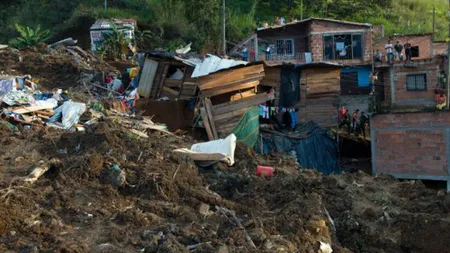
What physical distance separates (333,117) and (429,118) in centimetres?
356

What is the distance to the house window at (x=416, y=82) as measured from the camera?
87.0ft

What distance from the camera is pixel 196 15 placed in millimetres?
33719

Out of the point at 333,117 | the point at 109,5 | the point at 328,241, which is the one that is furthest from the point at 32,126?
the point at 109,5

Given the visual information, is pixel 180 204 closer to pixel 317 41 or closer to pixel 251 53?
pixel 251 53

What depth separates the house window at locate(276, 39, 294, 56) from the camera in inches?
1091

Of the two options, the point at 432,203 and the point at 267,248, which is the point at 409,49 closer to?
the point at 432,203

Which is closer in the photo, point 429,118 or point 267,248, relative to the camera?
point 267,248

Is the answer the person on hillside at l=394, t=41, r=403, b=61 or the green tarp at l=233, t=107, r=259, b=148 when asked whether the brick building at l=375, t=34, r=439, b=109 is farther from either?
the green tarp at l=233, t=107, r=259, b=148

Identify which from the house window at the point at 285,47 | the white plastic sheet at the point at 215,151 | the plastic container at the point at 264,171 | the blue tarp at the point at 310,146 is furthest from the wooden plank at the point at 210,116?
the house window at the point at 285,47

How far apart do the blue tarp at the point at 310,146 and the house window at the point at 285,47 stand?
31.9ft

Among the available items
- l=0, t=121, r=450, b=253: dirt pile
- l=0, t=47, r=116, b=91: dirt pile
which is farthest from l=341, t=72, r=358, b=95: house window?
l=0, t=121, r=450, b=253: dirt pile

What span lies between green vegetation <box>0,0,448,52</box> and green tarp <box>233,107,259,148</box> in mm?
13503

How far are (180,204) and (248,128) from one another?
8821 mm

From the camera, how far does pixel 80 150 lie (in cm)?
912
